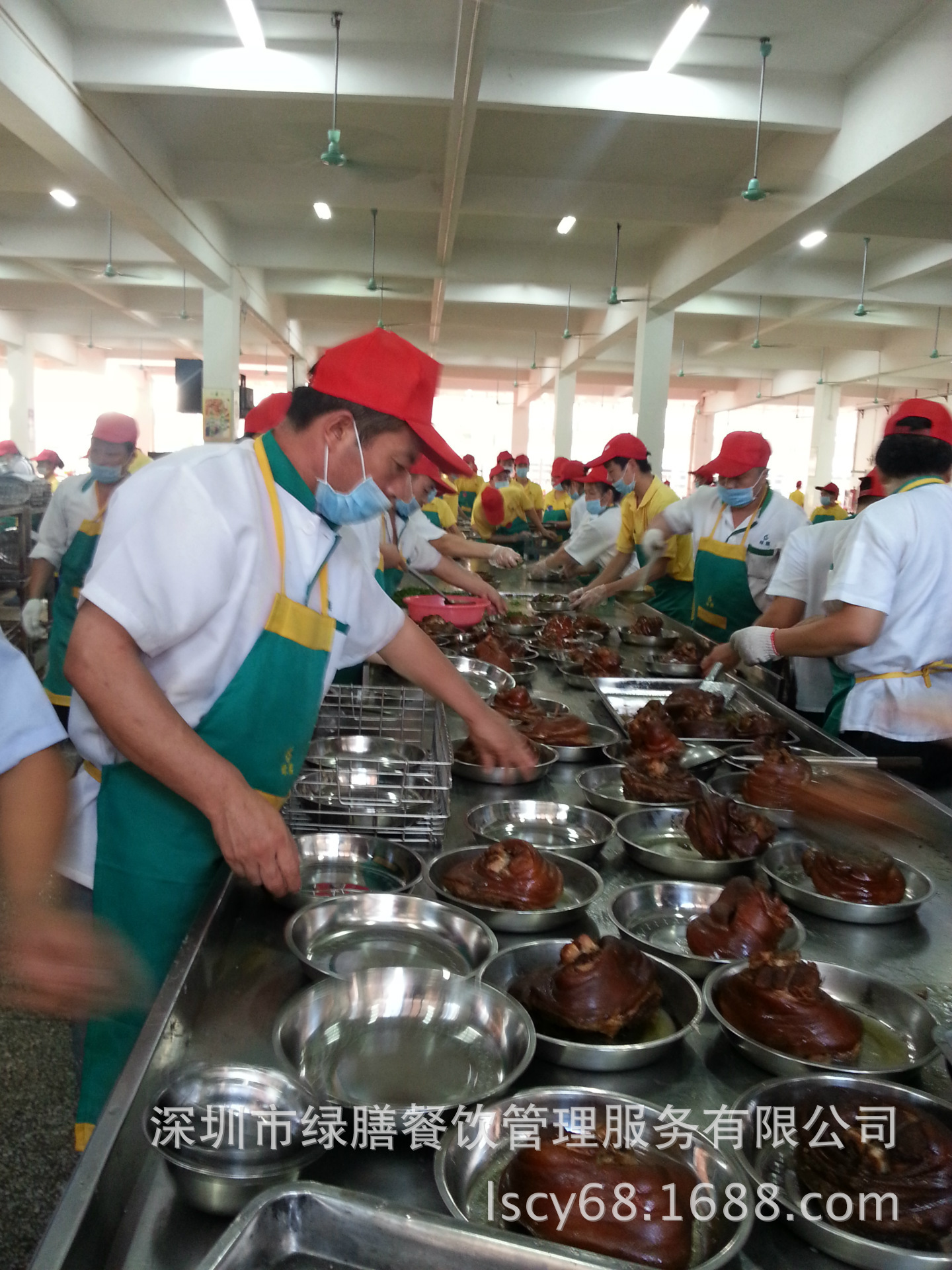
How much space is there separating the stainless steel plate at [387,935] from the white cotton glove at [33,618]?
4.37 meters

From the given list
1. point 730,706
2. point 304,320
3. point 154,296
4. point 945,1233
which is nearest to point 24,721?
point 945,1233

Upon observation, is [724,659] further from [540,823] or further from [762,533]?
[540,823]

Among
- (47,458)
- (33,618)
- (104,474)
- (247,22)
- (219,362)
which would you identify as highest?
(247,22)

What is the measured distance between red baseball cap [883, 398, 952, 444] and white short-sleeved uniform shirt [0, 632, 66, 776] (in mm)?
2883

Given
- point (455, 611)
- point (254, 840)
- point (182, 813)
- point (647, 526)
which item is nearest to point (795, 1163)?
point (254, 840)

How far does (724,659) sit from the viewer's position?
3842 mm

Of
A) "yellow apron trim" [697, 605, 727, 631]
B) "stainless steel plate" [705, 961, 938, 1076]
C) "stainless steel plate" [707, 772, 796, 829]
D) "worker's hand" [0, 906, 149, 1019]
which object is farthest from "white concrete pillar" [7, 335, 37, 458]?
"stainless steel plate" [705, 961, 938, 1076]

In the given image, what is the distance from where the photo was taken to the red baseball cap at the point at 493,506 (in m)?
12.9

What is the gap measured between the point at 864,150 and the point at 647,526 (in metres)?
2.95

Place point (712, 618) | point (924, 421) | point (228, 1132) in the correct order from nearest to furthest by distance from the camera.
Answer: point (228, 1132)
point (924, 421)
point (712, 618)

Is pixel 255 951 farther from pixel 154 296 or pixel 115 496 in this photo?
pixel 154 296

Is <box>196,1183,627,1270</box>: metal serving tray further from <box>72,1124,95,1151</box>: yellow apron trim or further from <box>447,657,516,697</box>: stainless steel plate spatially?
<box>447,657,516,697</box>: stainless steel plate

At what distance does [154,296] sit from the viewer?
663 inches

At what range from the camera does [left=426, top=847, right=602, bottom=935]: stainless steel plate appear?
5.54 feet
